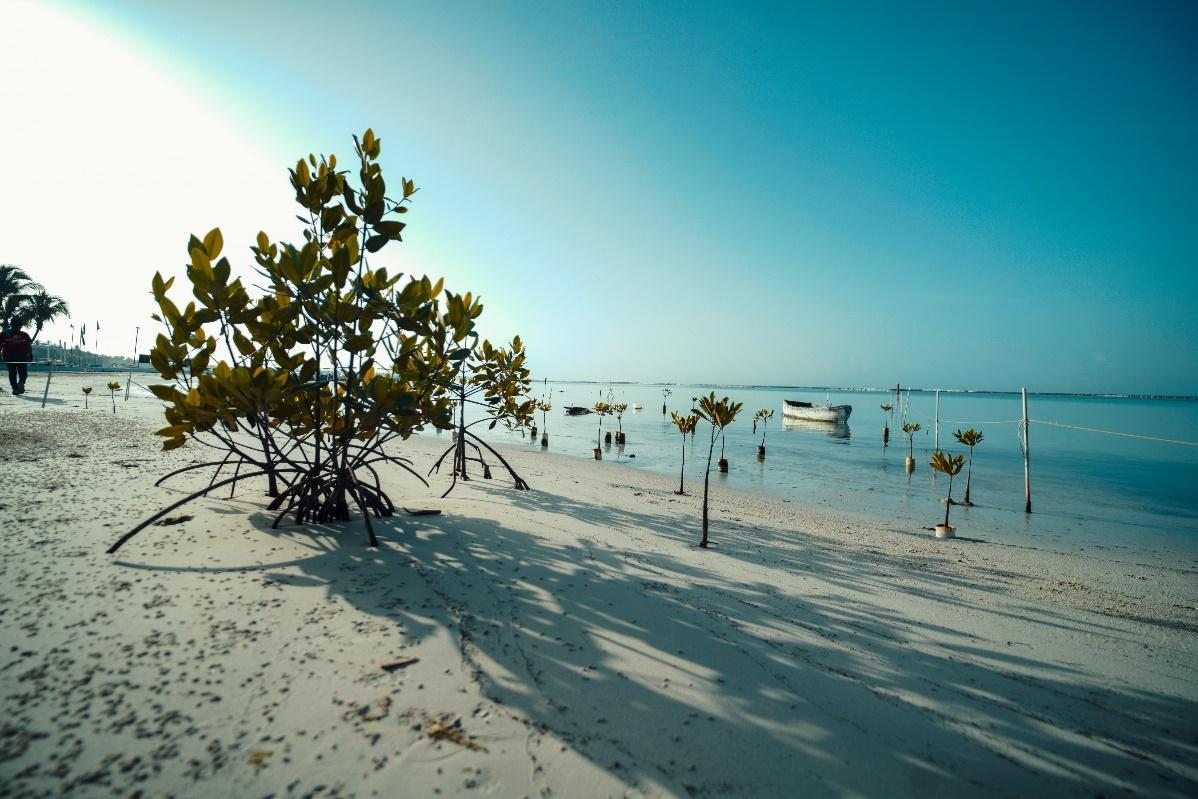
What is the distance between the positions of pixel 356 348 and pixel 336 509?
1.93 meters

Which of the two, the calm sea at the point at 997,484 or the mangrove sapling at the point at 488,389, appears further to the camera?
the calm sea at the point at 997,484

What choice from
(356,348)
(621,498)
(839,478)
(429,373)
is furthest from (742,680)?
(839,478)

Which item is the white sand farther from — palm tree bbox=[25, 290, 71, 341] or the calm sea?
palm tree bbox=[25, 290, 71, 341]

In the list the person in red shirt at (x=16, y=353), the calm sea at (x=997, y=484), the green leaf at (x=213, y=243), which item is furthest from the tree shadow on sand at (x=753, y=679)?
the person in red shirt at (x=16, y=353)

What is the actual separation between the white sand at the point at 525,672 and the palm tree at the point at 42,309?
50.7 metres

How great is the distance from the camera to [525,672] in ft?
8.60

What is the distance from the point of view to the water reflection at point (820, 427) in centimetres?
4096

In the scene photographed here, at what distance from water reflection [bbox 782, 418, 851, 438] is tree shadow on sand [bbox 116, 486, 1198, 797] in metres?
39.3

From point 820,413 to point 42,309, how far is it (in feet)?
232

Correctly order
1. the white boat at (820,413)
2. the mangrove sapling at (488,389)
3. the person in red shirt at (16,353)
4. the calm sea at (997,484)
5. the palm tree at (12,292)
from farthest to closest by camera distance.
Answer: the white boat at (820,413), the palm tree at (12,292), the person in red shirt at (16,353), the calm sea at (997,484), the mangrove sapling at (488,389)

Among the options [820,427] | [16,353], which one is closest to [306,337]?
[16,353]

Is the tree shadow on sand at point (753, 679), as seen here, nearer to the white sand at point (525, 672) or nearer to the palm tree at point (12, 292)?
the white sand at point (525, 672)

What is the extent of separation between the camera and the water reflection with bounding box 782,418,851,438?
40963mm

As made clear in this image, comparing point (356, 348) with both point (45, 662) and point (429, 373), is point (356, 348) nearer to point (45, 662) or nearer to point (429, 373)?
point (429, 373)
